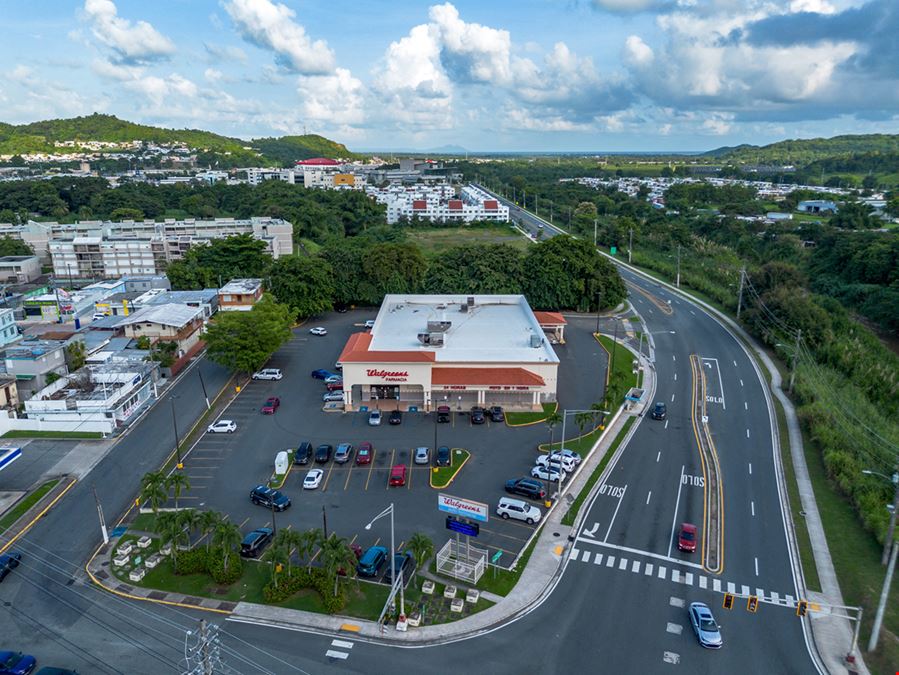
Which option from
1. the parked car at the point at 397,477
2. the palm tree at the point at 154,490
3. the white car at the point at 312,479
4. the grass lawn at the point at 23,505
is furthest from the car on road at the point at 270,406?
the palm tree at the point at 154,490

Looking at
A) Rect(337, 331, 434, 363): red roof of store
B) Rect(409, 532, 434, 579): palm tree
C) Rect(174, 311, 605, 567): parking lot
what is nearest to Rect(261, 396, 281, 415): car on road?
Rect(174, 311, 605, 567): parking lot

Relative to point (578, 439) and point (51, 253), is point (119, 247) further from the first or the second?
point (578, 439)

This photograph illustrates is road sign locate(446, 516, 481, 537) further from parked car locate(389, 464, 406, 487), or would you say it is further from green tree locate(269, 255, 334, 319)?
green tree locate(269, 255, 334, 319)

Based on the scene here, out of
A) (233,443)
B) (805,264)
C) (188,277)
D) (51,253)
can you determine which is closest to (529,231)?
(805,264)

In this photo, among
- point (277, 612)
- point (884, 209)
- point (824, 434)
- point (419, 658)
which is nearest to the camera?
point (419, 658)

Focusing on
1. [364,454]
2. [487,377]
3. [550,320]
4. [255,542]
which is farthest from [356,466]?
[550,320]

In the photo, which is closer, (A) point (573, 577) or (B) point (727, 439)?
(A) point (573, 577)
